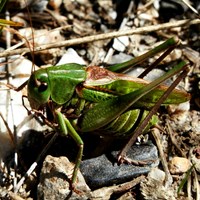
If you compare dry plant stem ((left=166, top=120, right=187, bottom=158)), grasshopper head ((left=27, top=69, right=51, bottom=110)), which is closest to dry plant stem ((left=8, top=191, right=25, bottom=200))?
grasshopper head ((left=27, top=69, right=51, bottom=110))

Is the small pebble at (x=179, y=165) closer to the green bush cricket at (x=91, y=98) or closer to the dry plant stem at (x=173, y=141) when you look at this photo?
the dry plant stem at (x=173, y=141)

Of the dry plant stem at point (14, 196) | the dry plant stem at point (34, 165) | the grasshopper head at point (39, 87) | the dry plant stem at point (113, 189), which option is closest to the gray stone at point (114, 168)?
the dry plant stem at point (113, 189)

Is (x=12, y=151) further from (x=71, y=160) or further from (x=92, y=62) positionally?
(x=92, y=62)

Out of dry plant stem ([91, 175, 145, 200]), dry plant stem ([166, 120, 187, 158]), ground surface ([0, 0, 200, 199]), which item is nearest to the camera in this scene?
dry plant stem ([91, 175, 145, 200])

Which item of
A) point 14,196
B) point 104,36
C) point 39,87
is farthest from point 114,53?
point 14,196

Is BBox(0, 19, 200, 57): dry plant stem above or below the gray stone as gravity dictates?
above

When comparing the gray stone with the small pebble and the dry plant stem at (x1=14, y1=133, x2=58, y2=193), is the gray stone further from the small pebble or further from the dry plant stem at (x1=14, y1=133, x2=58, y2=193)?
the dry plant stem at (x1=14, y1=133, x2=58, y2=193)

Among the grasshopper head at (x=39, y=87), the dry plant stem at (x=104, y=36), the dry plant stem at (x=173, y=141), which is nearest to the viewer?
the grasshopper head at (x=39, y=87)

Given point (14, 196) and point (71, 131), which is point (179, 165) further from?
point (14, 196)
